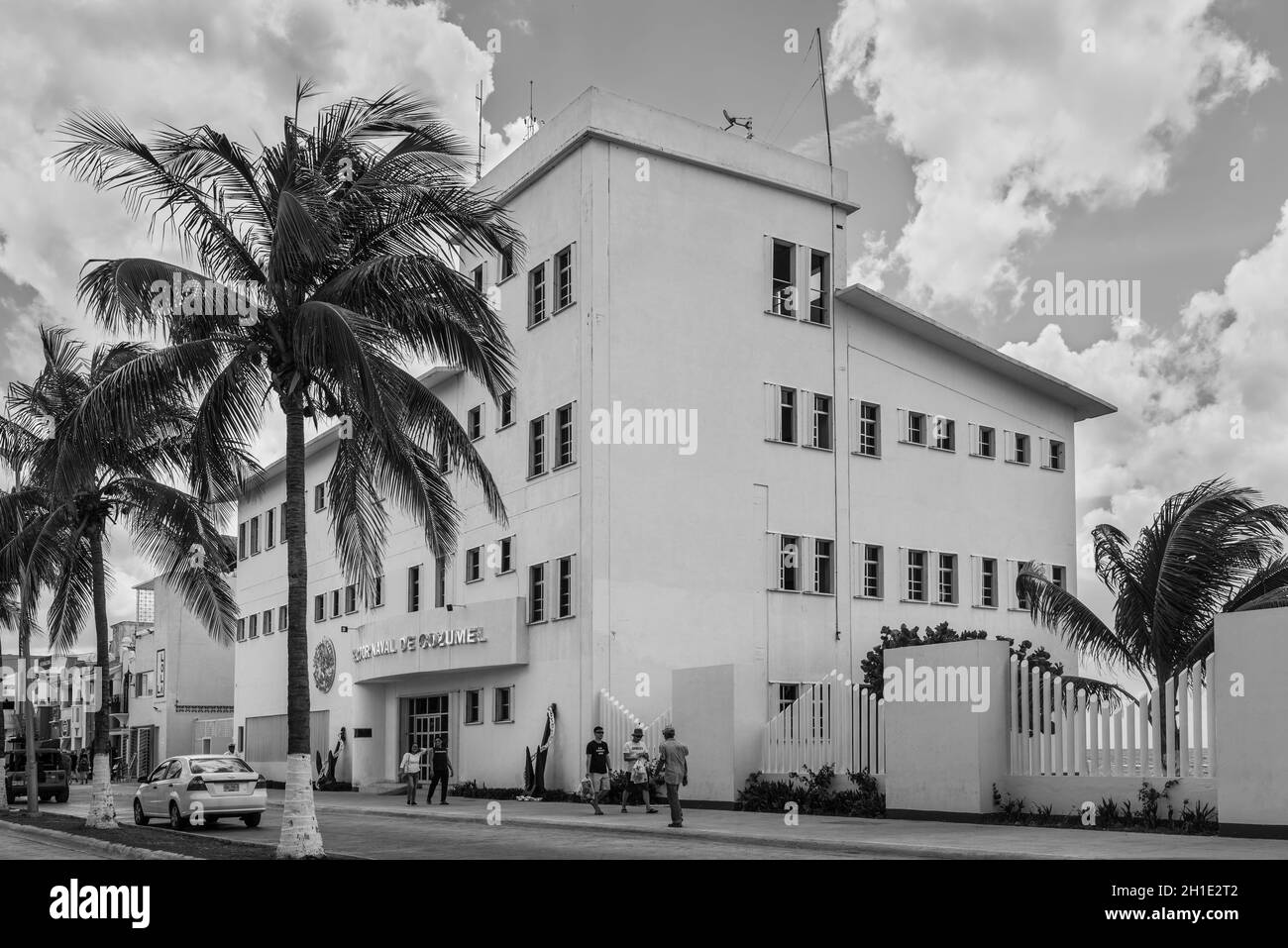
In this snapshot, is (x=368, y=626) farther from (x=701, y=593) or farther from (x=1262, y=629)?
(x=1262, y=629)

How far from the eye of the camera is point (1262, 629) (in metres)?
17.2

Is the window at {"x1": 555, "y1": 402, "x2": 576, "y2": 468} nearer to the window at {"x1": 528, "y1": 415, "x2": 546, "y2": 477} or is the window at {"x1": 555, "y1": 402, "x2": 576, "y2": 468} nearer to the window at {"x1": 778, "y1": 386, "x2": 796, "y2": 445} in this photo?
the window at {"x1": 528, "y1": 415, "x2": 546, "y2": 477}

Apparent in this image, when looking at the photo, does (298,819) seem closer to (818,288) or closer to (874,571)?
(874,571)

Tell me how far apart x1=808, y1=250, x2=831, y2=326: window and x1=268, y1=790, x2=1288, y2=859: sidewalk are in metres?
15.6

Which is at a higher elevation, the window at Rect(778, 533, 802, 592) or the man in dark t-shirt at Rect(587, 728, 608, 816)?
the window at Rect(778, 533, 802, 592)

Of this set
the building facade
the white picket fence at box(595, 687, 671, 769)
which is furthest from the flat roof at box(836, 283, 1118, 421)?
the white picket fence at box(595, 687, 671, 769)

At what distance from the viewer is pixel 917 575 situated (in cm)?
3994

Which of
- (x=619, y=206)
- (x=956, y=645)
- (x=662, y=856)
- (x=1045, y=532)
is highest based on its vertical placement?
(x=619, y=206)

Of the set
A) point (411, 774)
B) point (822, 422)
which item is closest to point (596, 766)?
point (411, 774)

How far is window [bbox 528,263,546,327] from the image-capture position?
37.3 m

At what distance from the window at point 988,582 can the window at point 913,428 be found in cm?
418

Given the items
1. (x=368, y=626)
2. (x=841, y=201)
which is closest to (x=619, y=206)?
(x=841, y=201)

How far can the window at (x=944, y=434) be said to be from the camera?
40.7 metres
